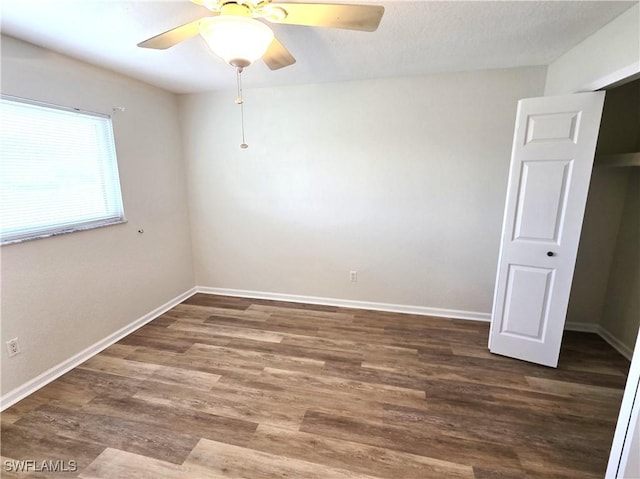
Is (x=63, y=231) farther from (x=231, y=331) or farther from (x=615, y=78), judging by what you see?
(x=615, y=78)

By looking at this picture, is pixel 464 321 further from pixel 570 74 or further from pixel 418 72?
pixel 418 72

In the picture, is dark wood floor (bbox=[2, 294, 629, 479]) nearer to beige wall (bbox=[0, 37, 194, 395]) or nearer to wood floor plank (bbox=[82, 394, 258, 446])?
wood floor plank (bbox=[82, 394, 258, 446])

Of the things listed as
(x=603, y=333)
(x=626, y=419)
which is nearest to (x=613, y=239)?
(x=603, y=333)

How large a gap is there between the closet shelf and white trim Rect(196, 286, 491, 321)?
1702mm

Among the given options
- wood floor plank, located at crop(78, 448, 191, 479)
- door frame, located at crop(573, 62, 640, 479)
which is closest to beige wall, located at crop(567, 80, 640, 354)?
door frame, located at crop(573, 62, 640, 479)

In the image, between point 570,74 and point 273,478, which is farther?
point 570,74

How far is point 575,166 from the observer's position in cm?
211

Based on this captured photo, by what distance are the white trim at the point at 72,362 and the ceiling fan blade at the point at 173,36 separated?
2430mm

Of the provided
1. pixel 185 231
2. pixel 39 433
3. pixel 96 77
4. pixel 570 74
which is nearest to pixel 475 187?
pixel 570 74

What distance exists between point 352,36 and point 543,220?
194 cm

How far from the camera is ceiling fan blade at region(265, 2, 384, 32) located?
1.20 metres

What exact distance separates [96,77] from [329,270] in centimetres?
283

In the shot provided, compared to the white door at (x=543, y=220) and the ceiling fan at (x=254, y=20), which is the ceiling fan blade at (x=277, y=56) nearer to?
the ceiling fan at (x=254, y=20)

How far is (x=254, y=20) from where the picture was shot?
4.00 ft
